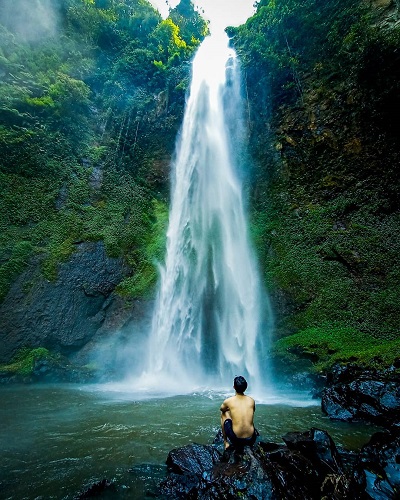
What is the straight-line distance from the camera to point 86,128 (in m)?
16.8

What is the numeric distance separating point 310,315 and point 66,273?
9.37 m

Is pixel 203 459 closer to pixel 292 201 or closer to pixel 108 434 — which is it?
pixel 108 434

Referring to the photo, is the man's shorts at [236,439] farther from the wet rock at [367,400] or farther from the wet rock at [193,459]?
the wet rock at [367,400]

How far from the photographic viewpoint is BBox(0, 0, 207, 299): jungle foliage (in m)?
12.8

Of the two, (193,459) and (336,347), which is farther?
(336,347)

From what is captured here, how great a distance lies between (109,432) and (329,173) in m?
12.8

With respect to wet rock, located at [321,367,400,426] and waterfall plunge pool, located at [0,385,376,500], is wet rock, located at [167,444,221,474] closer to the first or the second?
waterfall plunge pool, located at [0,385,376,500]

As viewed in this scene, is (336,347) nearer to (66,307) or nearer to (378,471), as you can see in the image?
(378,471)

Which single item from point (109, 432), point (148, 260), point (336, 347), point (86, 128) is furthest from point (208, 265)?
point (86, 128)

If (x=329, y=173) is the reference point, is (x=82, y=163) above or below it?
above

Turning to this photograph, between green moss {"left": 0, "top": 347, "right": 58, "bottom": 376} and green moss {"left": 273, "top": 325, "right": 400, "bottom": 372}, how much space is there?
7.79 m

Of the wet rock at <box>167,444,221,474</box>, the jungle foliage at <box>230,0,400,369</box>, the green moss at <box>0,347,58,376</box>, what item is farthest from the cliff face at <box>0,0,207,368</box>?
the wet rock at <box>167,444,221,474</box>

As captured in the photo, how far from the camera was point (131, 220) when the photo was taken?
1533 cm

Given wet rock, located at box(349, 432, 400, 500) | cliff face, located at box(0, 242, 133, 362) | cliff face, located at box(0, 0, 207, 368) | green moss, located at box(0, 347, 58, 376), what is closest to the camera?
wet rock, located at box(349, 432, 400, 500)
